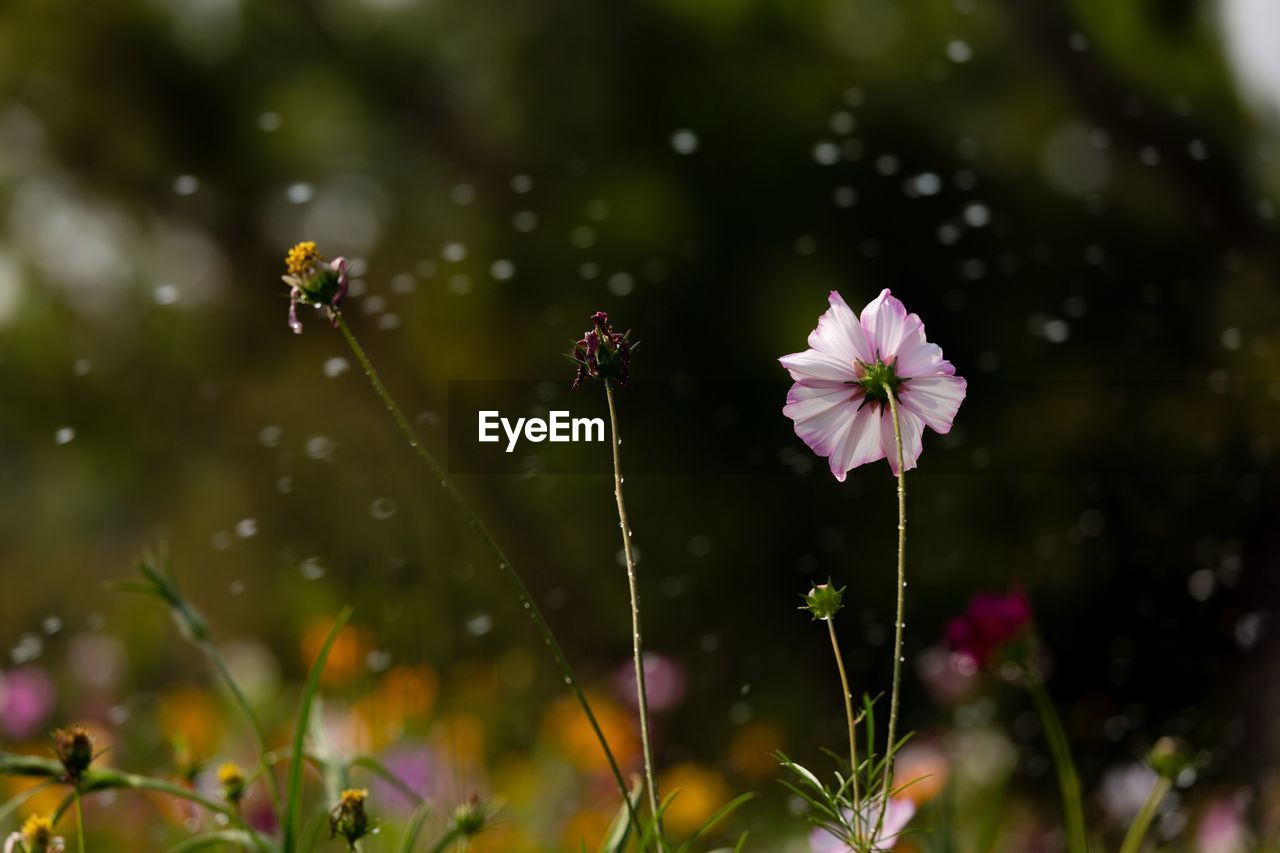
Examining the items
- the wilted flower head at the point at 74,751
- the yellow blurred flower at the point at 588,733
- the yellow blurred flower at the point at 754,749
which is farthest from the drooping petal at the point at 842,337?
the yellow blurred flower at the point at 754,749

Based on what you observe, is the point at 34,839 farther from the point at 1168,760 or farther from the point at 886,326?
the point at 1168,760

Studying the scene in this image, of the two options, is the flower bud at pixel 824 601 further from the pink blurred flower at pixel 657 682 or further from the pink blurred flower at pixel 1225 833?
the pink blurred flower at pixel 657 682

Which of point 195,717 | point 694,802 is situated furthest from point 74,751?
point 195,717

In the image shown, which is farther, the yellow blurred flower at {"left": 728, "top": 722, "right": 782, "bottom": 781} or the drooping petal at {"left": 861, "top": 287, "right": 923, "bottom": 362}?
the yellow blurred flower at {"left": 728, "top": 722, "right": 782, "bottom": 781}

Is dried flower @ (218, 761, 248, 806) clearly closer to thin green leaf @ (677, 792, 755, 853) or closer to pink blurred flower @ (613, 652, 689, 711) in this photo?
thin green leaf @ (677, 792, 755, 853)

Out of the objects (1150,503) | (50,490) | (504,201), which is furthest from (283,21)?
(1150,503)

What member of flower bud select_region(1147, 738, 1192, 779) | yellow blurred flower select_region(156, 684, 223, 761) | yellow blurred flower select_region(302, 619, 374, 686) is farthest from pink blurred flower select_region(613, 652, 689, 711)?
flower bud select_region(1147, 738, 1192, 779)
